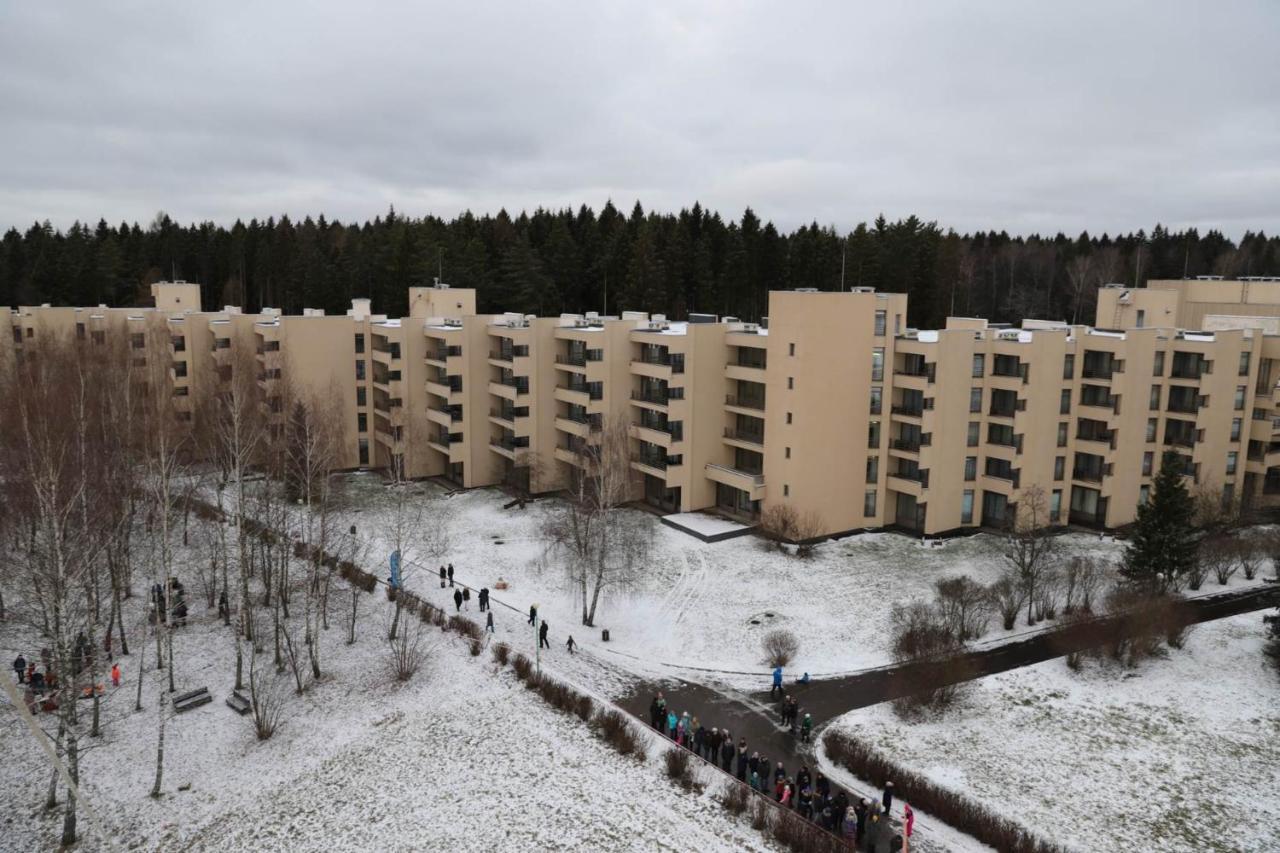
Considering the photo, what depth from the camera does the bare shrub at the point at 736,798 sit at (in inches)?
1011

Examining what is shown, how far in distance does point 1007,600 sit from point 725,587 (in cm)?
1342

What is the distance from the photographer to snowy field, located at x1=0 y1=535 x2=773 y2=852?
25.2 metres

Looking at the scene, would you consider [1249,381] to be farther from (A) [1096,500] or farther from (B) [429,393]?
(B) [429,393]

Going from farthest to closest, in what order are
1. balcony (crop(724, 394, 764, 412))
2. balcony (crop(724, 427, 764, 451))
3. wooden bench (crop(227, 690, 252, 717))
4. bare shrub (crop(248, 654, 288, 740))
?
balcony (crop(724, 394, 764, 412)) → balcony (crop(724, 427, 764, 451)) → wooden bench (crop(227, 690, 252, 717)) → bare shrub (crop(248, 654, 288, 740))

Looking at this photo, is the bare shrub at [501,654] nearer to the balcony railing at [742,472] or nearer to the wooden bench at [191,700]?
the wooden bench at [191,700]

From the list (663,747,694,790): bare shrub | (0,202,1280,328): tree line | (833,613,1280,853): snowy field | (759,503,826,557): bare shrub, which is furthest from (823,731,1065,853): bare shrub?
(0,202,1280,328): tree line

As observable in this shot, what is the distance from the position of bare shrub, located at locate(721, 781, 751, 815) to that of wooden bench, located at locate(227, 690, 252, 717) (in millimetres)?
18616

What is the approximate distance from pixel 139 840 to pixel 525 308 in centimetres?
6802

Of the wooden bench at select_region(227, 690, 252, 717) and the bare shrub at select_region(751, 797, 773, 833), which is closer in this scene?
the bare shrub at select_region(751, 797, 773, 833)

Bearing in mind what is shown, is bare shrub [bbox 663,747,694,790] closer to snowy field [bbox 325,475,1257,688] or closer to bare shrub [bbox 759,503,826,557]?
snowy field [bbox 325,475,1257,688]

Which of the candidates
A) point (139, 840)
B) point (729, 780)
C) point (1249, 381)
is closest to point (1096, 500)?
point (1249, 381)

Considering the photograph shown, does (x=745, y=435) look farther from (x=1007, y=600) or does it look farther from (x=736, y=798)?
(x=736, y=798)

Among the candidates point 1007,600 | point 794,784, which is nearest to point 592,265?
point 1007,600

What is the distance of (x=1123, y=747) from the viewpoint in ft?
97.0
